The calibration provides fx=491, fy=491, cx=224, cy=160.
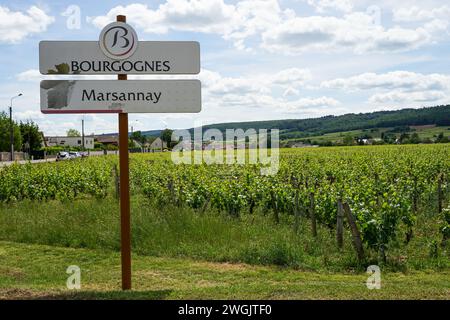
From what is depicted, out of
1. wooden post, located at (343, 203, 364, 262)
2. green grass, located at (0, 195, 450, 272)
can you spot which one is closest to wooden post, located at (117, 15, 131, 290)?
green grass, located at (0, 195, 450, 272)

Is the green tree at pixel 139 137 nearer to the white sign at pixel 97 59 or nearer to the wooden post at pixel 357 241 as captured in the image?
the wooden post at pixel 357 241

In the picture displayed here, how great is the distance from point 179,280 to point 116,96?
270cm

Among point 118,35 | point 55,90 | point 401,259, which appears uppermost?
point 118,35

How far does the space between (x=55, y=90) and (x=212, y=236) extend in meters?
4.19

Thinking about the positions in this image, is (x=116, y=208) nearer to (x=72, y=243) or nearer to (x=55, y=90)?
(x=72, y=243)

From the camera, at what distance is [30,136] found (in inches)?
2940

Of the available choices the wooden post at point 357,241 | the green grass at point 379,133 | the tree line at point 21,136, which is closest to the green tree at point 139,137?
the tree line at point 21,136

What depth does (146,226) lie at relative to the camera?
9.22m

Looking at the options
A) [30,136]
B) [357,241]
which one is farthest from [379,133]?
[357,241]

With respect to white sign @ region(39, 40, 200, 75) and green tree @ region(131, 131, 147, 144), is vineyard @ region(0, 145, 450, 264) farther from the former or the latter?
green tree @ region(131, 131, 147, 144)

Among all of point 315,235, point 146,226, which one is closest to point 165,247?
point 146,226

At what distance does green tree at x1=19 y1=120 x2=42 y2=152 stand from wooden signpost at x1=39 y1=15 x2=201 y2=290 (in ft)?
229

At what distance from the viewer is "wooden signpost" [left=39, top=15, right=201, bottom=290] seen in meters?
5.75
